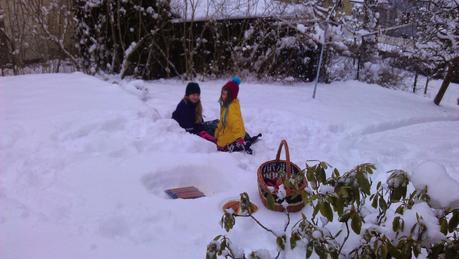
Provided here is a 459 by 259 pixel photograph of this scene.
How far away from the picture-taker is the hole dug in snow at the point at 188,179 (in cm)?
374

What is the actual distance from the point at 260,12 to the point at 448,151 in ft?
17.9

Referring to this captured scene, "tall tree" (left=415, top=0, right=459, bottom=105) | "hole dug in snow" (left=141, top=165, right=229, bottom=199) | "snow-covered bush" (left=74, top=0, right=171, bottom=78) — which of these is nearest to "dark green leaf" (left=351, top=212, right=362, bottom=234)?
"hole dug in snow" (left=141, top=165, right=229, bottom=199)

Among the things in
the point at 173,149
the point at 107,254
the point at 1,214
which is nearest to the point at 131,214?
the point at 107,254

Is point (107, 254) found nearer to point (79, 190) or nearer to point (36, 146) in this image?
point (79, 190)

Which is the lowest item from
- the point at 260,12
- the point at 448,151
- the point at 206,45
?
the point at 448,151

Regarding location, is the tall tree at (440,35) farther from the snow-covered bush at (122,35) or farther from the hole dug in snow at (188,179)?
the hole dug in snow at (188,179)

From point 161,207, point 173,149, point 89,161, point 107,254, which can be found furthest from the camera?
point 173,149

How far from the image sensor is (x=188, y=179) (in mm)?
3945

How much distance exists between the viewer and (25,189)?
331cm

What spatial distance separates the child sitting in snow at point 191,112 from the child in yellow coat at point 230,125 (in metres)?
Answer: 0.42

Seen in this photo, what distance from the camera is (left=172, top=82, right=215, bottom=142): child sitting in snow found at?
561cm

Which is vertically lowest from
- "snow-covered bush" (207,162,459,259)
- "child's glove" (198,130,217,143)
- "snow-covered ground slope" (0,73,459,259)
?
"child's glove" (198,130,217,143)

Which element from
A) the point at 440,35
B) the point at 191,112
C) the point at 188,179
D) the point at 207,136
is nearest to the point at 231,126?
the point at 207,136

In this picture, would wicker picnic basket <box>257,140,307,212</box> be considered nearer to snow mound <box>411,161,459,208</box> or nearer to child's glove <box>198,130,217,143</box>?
snow mound <box>411,161,459,208</box>
